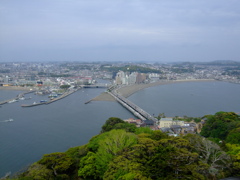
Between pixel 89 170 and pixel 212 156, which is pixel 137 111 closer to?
pixel 212 156

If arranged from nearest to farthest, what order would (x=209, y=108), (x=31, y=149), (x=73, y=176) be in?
1. (x=73, y=176)
2. (x=31, y=149)
3. (x=209, y=108)

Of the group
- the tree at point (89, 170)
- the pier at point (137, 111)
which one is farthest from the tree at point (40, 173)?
the pier at point (137, 111)

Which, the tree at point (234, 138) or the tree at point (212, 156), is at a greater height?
the tree at point (212, 156)

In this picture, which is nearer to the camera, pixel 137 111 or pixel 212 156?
pixel 212 156

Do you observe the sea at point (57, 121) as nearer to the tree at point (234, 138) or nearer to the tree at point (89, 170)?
the tree at point (89, 170)

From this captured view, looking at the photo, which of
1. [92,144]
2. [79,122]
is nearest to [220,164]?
[92,144]

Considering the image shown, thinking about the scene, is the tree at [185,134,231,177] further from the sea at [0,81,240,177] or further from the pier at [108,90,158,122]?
the pier at [108,90,158,122]

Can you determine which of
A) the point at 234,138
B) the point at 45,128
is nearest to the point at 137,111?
the point at 45,128

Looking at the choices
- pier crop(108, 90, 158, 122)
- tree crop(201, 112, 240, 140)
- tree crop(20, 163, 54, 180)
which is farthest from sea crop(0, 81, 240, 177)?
tree crop(201, 112, 240, 140)

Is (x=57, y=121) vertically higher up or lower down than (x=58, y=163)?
lower down

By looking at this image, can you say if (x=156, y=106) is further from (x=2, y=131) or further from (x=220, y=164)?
(x=220, y=164)

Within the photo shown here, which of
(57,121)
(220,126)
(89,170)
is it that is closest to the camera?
(89,170)
